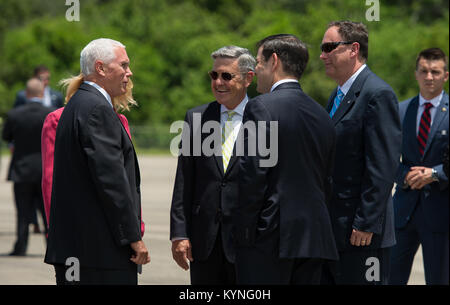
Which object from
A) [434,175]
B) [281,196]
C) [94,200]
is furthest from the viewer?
[434,175]

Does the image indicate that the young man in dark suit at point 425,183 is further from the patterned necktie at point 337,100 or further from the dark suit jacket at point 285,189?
the dark suit jacket at point 285,189

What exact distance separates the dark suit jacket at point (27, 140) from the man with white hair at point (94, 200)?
21.4 ft

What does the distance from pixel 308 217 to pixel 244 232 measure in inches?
14.5

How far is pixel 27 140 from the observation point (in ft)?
36.6

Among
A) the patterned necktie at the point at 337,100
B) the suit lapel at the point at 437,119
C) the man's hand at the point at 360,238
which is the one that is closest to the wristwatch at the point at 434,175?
the suit lapel at the point at 437,119

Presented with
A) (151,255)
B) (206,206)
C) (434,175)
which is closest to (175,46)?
(151,255)

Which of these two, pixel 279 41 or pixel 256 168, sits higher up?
pixel 279 41

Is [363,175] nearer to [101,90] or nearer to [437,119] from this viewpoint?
[101,90]

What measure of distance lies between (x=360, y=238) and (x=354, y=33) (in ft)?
4.37

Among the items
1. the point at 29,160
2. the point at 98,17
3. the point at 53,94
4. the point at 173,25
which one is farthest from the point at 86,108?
the point at 98,17

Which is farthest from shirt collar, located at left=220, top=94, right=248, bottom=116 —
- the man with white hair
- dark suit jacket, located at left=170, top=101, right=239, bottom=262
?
the man with white hair

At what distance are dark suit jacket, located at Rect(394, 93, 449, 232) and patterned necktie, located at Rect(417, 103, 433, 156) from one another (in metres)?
0.04

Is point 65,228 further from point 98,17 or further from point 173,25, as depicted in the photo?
point 98,17

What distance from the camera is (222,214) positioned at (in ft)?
17.0
